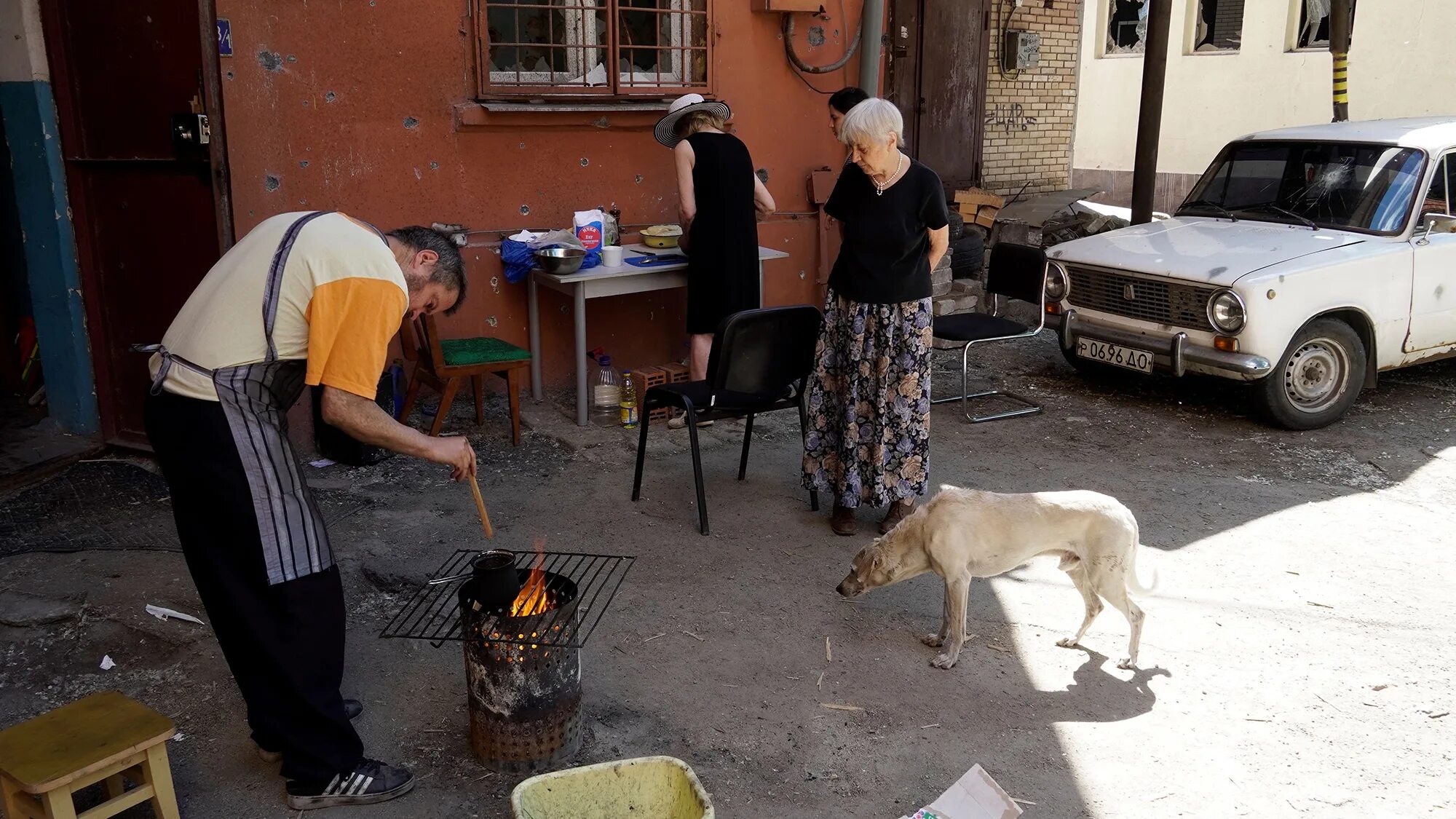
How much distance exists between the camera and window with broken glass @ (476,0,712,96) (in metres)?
6.85

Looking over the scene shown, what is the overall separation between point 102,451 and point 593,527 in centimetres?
300

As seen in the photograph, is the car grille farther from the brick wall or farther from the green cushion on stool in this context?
the brick wall

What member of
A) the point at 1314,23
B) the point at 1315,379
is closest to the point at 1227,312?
the point at 1315,379

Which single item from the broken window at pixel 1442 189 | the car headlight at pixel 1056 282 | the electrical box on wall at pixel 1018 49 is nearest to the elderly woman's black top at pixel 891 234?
the car headlight at pixel 1056 282

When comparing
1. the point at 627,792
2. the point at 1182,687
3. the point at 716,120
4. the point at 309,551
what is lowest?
the point at 1182,687

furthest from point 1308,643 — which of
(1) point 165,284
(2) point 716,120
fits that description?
(1) point 165,284

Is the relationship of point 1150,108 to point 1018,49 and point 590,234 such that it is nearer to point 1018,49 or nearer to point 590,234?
point 1018,49

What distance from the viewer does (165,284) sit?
586 centimetres

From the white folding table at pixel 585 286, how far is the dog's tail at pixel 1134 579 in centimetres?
350

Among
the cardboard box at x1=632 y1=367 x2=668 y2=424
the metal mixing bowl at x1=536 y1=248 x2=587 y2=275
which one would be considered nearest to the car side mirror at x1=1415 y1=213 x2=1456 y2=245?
the cardboard box at x1=632 y1=367 x2=668 y2=424

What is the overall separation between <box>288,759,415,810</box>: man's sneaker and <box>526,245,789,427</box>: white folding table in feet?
12.1

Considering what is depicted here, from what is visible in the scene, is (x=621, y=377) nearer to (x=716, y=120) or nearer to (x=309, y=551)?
(x=716, y=120)

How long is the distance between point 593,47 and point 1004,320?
3212 mm

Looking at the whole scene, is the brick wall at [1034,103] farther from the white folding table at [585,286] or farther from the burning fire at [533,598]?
the burning fire at [533,598]
